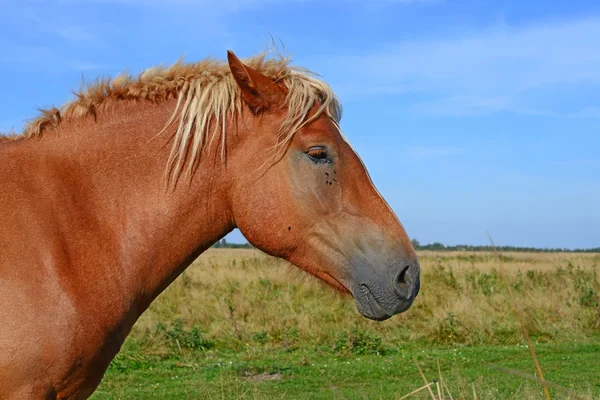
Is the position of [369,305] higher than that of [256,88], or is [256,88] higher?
[256,88]

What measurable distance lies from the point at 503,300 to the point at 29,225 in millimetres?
12886

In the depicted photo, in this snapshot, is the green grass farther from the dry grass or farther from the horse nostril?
the horse nostril

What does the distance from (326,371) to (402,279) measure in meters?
6.53

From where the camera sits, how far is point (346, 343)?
36.3 ft

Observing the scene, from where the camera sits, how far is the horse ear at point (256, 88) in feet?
10.9

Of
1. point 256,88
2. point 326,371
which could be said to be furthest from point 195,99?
point 326,371

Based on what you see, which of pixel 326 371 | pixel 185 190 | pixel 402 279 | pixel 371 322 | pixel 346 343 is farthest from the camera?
pixel 371 322

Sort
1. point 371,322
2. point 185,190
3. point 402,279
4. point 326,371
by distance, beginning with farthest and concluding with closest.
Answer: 1. point 371,322
2. point 326,371
3. point 185,190
4. point 402,279

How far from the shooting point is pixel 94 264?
303 cm

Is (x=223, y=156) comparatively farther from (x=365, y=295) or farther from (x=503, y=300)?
(x=503, y=300)

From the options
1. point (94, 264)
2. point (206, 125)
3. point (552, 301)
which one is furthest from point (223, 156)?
point (552, 301)

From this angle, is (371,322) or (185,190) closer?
(185,190)

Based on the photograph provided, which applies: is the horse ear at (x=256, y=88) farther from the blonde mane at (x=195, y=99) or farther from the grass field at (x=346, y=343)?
the grass field at (x=346, y=343)

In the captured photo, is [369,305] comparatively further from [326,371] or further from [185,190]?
[326,371]
